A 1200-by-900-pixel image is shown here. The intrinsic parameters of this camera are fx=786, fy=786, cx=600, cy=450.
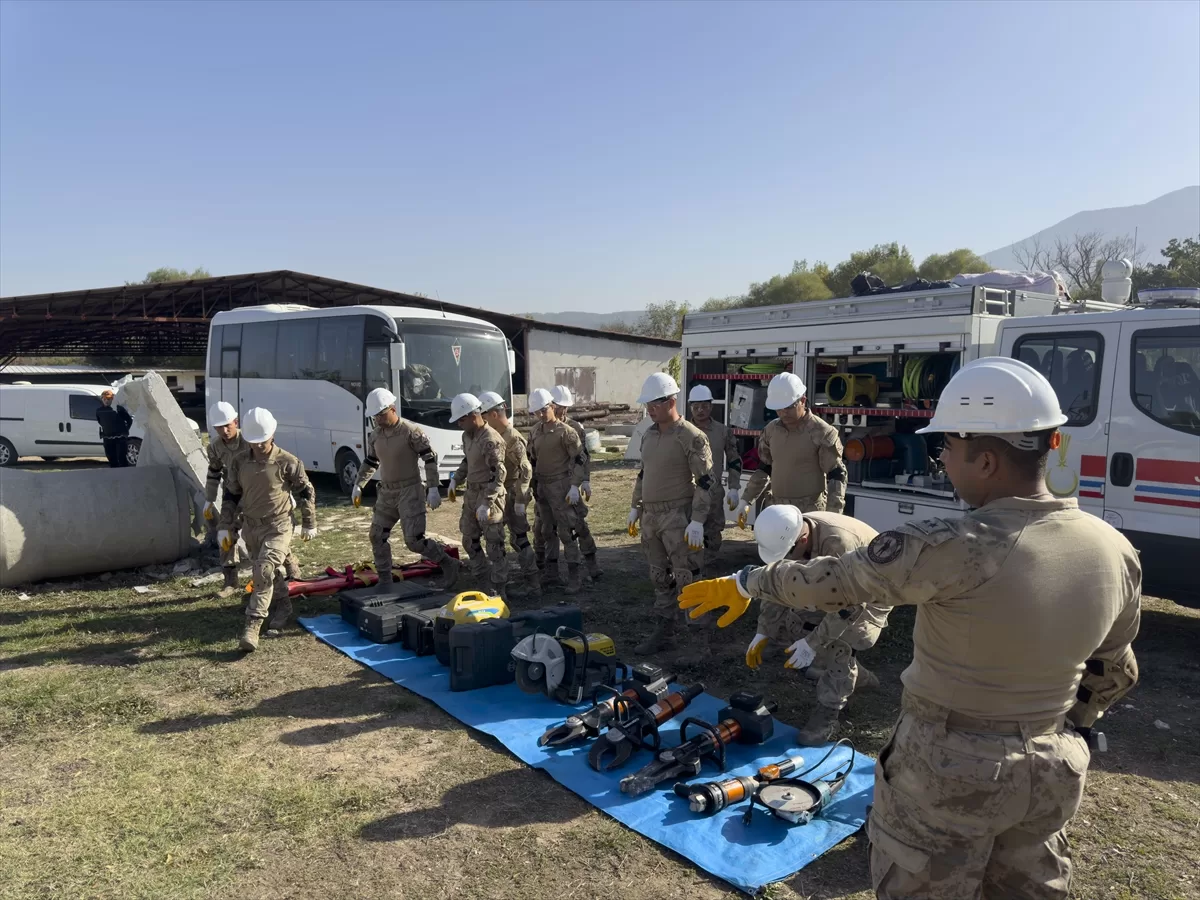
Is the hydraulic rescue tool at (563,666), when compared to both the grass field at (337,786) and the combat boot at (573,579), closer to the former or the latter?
the grass field at (337,786)

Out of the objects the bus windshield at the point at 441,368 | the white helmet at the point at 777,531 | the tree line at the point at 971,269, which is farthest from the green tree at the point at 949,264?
the white helmet at the point at 777,531

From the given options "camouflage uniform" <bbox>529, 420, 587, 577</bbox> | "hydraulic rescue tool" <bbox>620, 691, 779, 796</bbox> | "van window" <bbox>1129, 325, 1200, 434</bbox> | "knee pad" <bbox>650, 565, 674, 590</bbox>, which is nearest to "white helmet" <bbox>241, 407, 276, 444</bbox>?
"camouflage uniform" <bbox>529, 420, 587, 577</bbox>

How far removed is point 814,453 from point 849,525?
212cm

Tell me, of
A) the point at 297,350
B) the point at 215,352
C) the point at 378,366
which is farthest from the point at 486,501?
the point at 215,352

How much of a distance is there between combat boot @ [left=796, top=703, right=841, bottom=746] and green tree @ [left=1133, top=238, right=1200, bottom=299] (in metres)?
28.4

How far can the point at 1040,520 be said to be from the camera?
2.05 meters

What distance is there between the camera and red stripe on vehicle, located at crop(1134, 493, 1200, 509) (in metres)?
5.58

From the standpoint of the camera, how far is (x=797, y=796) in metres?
4.09

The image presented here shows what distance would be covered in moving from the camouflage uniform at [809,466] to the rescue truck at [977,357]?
1.07 meters

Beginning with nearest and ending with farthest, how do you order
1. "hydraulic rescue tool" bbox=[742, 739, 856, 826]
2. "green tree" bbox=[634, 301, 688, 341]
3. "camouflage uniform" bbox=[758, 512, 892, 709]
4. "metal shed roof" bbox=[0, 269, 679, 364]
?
"hydraulic rescue tool" bbox=[742, 739, 856, 826] < "camouflage uniform" bbox=[758, 512, 892, 709] < "metal shed roof" bbox=[0, 269, 679, 364] < "green tree" bbox=[634, 301, 688, 341]

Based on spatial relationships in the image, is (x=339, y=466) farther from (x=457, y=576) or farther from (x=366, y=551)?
(x=457, y=576)

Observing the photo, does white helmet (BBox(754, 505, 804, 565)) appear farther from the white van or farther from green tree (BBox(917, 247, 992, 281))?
green tree (BBox(917, 247, 992, 281))

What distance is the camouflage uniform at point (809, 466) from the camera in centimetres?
634

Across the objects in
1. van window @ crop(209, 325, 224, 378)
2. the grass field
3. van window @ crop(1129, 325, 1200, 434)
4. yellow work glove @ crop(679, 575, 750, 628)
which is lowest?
the grass field
